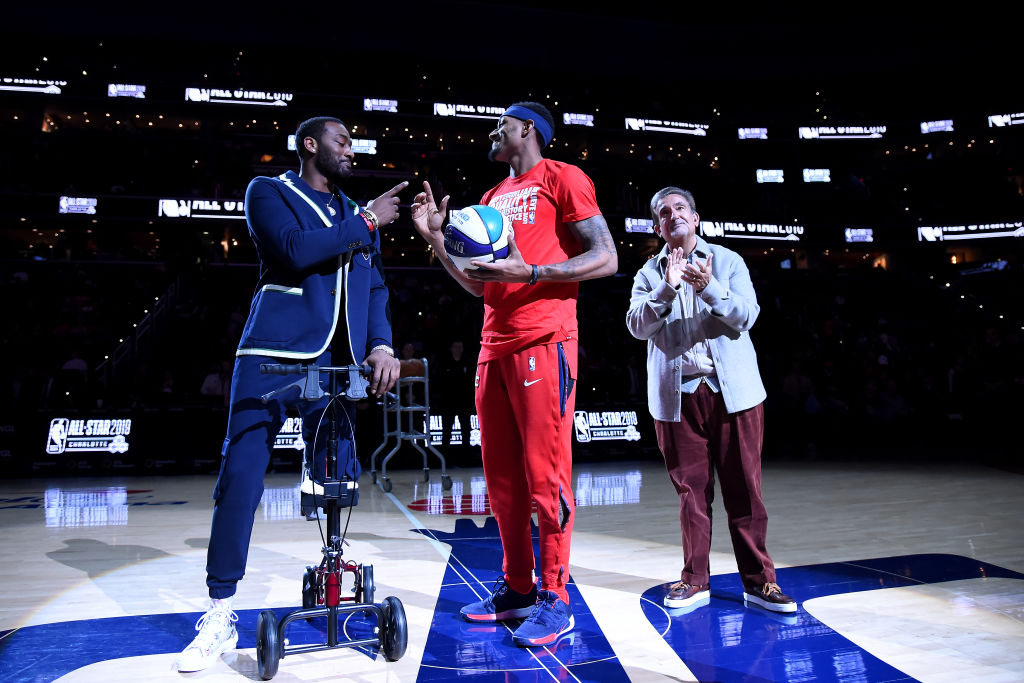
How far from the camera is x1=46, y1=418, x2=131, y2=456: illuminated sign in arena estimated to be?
27.6 feet

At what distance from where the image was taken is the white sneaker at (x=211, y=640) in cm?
223

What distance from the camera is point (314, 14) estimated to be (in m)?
19.8

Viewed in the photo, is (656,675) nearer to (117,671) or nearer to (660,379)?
(660,379)

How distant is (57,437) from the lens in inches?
332

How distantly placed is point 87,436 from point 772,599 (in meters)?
8.60

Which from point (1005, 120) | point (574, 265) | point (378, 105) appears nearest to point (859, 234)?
point (1005, 120)

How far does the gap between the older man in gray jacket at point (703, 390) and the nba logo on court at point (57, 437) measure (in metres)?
8.22

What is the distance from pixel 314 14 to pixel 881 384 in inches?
703

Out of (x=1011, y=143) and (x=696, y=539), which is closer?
(x=696, y=539)

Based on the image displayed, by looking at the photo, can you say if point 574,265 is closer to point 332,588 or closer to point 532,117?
point 532,117

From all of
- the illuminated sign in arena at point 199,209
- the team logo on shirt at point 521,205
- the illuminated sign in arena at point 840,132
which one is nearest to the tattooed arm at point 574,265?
the team logo on shirt at point 521,205

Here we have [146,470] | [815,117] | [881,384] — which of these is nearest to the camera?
[146,470]

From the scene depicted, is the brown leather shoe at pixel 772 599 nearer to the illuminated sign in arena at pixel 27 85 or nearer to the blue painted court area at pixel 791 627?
the blue painted court area at pixel 791 627

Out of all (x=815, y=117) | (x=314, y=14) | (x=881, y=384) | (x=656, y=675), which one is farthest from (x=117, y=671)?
(x=815, y=117)
